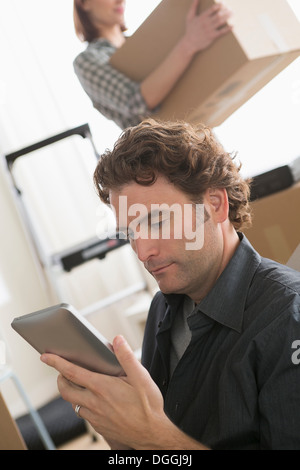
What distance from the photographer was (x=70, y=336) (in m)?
0.76

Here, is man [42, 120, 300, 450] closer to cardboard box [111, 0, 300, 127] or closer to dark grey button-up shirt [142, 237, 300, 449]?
dark grey button-up shirt [142, 237, 300, 449]

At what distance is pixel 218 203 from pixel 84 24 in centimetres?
89

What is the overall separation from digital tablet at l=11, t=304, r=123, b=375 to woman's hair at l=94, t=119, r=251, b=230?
26 cm

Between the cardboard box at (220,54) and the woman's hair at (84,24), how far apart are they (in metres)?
0.27

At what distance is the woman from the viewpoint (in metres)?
1.22

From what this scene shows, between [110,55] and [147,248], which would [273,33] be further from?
[147,248]

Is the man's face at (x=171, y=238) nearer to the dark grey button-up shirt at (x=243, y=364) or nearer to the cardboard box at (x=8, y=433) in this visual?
the dark grey button-up shirt at (x=243, y=364)

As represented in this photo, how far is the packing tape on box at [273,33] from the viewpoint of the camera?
123 centimetres

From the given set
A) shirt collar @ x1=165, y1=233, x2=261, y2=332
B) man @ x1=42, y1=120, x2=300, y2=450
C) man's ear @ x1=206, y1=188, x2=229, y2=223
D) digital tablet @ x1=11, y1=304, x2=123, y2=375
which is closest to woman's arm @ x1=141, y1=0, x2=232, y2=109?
man @ x1=42, y1=120, x2=300, y2=450

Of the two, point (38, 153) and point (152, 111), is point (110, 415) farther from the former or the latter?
point (38, 153)

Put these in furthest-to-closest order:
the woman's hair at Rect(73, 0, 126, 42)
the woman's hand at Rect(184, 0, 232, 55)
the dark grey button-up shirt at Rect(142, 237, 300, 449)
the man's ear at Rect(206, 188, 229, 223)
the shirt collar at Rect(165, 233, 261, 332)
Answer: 1. the woman's hair at Rect(73, 0, 126, 42)
2. the woman's hand at Rect(184, 0, 232, 55)
3. the man's ear at Rect(206, 188, 229, 223)
4. the shirt collar at Rect(165, 233, 261, 332)
5. the dark grey button-up shirt at Rect(142, 237, 300, 449)

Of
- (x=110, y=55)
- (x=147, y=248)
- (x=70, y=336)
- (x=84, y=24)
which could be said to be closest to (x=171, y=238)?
(x=147, y=248)

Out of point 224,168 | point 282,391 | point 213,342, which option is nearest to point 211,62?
point 224,168

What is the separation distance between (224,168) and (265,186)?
0.24m
